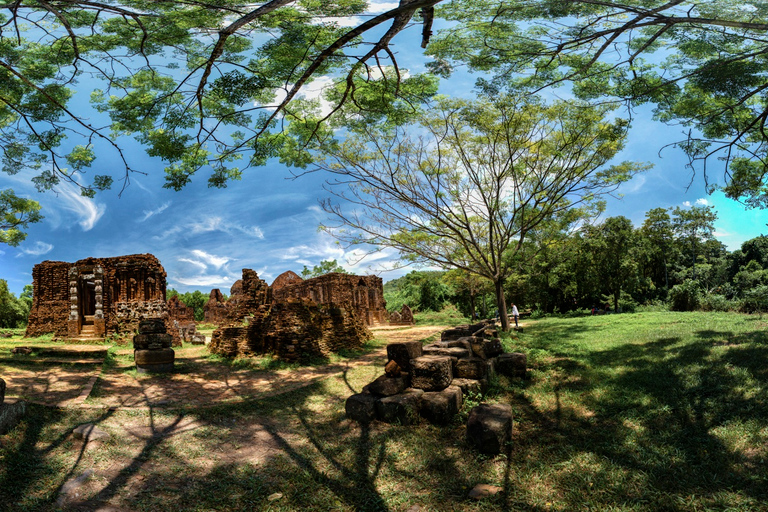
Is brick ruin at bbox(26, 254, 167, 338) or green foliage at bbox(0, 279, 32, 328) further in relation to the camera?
green foliage at bbox(0, 279, 32, 328)

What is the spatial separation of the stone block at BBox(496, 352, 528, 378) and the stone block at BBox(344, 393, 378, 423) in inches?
128

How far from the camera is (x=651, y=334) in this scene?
1168 centimetres

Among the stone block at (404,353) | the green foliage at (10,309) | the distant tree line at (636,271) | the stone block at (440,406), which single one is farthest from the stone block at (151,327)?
the green foliage at (10,309)

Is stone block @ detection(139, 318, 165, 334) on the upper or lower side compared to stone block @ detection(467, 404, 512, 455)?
upper

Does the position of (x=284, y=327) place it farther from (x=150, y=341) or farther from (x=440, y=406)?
(x=440, y=406)

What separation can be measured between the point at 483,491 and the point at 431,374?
8.69ft

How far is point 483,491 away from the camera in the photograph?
4281mm

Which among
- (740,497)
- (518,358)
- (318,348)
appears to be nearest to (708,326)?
(518,358)

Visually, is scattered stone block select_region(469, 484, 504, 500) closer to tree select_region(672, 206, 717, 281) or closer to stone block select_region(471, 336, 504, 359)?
stone block select_region(471, 336, 504, 359)

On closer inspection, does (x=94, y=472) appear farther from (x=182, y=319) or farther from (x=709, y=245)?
(x=709, y=245)

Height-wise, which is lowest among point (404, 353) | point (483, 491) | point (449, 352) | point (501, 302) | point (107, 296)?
point (483, 491)

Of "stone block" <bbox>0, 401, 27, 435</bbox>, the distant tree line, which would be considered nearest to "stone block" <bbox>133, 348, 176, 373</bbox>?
"stone block" <bbox>0, 401, 27, 435</bbox>

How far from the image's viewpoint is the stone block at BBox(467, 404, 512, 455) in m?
5.14

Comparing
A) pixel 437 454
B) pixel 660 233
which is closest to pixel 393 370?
pixel 437 454
